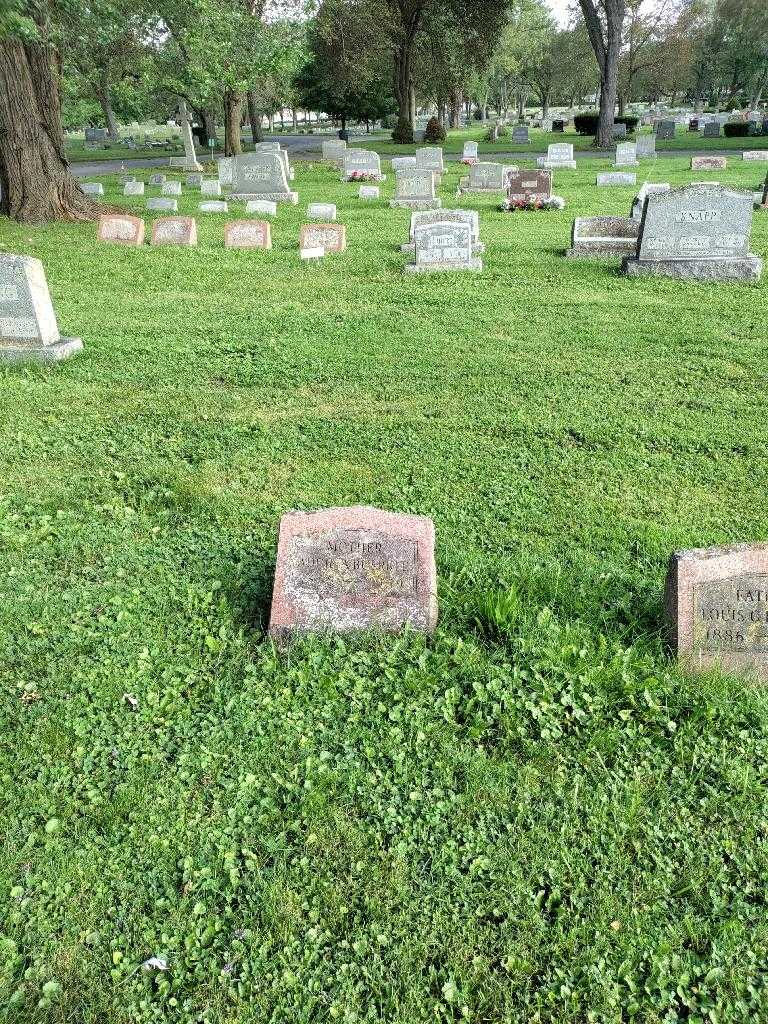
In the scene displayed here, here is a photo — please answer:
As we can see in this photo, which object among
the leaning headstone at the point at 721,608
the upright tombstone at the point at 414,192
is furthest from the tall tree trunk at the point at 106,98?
the leaning headstone at the point at 721,608

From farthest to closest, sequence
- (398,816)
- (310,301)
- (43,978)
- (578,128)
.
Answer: (578,128), (310,301), (398,816), (43,978)

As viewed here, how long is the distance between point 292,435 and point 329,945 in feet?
13.6

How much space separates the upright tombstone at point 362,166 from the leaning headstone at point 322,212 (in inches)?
350

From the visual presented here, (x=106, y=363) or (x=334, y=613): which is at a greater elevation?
(x=106, y=363)

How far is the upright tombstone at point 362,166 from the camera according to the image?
23797 millimetres

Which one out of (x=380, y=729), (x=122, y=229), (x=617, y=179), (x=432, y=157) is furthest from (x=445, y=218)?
(x=432, y=157)

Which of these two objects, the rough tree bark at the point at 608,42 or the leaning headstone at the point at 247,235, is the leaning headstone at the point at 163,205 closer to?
the leaning headstone at the point at 247,235

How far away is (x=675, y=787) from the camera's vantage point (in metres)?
2.79

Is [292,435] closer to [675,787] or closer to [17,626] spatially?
[17,626]

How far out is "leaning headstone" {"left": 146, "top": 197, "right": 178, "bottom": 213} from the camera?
1705 cm

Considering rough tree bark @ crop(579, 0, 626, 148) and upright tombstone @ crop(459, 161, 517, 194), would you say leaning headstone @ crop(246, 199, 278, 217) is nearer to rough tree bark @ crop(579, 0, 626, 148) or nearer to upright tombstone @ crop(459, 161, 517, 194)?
upright tombstone @ crop(459, 161, 517, 194)

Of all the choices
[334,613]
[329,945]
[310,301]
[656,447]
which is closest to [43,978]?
[329,945]

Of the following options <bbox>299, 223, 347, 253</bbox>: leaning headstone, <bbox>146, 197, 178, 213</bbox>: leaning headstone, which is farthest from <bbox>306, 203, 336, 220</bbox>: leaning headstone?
<bbox>146, 197, 178, 213</bbox>: leaning headstone

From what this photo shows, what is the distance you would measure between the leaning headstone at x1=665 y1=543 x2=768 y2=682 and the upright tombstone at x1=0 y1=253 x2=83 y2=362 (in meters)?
6.79
